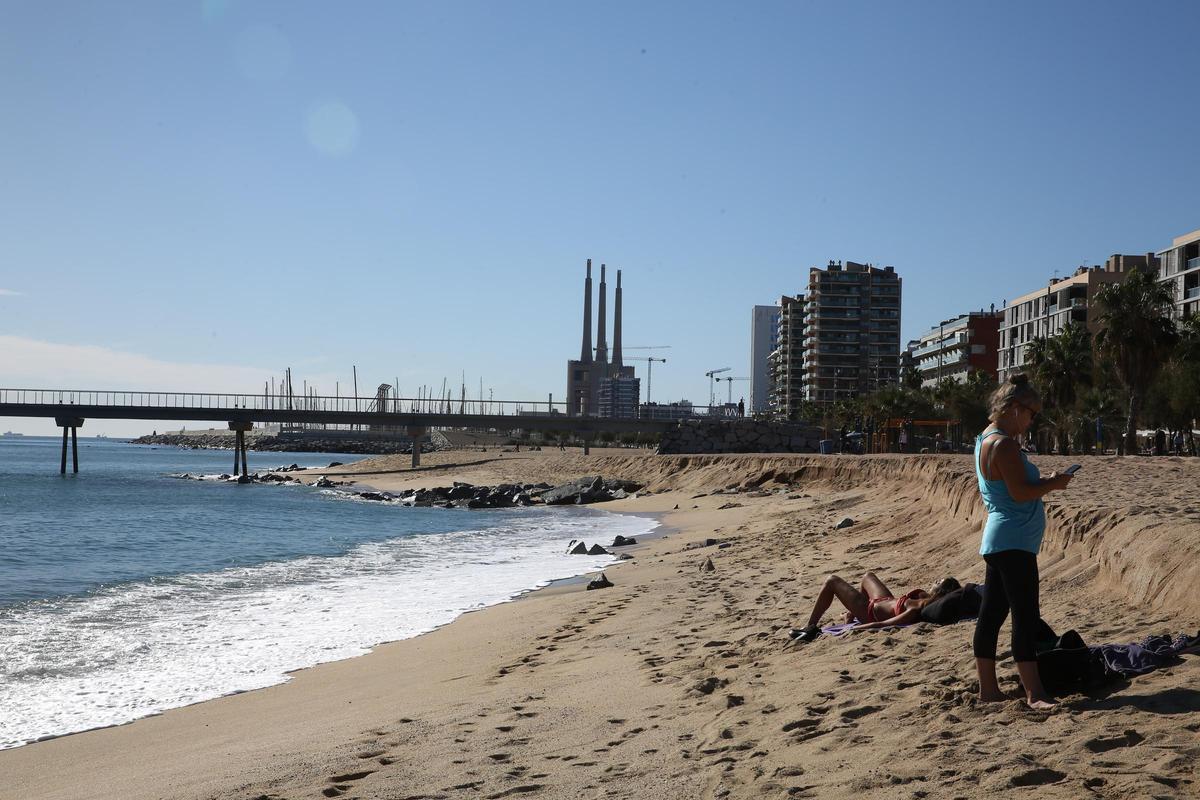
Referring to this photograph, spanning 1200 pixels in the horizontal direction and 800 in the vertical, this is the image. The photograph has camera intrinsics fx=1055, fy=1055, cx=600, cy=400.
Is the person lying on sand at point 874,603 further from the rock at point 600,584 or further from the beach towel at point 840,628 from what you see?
the rock at point 600,584

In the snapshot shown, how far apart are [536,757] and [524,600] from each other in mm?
8721

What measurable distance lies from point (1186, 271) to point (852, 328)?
7272cm

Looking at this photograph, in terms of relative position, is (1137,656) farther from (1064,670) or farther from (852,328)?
(852,328)

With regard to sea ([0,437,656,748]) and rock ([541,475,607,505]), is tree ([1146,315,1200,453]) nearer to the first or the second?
rock ([541,475,607,505])

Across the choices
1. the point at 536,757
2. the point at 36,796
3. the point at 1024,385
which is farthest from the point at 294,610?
the point at 1024,385

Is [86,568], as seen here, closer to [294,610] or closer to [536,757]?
[294,610]

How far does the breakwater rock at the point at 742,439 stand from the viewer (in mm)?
65438

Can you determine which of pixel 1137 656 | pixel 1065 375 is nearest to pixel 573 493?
pixel 1065 375

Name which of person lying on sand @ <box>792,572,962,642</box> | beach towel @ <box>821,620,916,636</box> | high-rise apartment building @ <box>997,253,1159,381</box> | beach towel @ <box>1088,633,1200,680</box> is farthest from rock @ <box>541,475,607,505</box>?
high-rise apartment building @ <box>997,253,1159,381</box>

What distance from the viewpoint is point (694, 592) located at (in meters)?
12.9

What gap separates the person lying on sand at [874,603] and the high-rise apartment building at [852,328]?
14675cm

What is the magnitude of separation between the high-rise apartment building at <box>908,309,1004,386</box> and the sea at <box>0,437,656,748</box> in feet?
320

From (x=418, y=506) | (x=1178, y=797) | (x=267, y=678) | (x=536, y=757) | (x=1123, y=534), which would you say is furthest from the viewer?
(x=418, y=506)

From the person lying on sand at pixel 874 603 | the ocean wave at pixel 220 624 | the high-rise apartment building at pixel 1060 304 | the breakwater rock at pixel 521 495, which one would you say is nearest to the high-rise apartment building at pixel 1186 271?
the high-rise apartment building at pixel 1060 304
